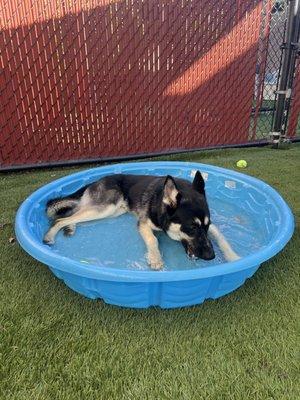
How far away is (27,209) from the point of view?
328cm

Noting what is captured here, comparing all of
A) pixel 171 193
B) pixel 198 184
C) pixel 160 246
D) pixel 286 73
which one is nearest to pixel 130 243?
pixel 160 246

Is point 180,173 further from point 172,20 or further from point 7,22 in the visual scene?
point 7,22

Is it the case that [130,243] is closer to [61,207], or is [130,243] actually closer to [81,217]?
[81,217]

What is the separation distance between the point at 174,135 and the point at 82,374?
4.79m

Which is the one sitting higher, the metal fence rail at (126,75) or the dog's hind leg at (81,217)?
the metal fence rail at (126,75)

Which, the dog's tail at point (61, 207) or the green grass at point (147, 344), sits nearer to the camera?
the green grass at point (147, 344)

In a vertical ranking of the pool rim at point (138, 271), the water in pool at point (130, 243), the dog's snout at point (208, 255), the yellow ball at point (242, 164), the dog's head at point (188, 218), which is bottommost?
the yellow ball at point (242, 164)

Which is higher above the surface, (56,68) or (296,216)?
(56,68)

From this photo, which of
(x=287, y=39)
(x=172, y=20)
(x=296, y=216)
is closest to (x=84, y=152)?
(x=172, y=20)

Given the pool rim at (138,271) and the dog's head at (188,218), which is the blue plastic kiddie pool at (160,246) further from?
the dog's head at (188,218)

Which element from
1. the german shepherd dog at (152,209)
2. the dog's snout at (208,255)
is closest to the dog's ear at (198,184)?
the german shepherd dog at (152,209)

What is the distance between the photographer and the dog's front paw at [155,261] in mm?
2914

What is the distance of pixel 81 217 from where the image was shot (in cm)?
358

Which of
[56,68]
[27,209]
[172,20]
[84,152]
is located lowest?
[84,152]
